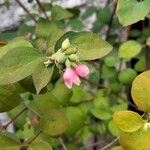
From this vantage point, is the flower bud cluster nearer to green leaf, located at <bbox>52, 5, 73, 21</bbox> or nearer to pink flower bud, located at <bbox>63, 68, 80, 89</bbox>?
pink flower bud, located at <bbox>63, 68, 80, 89</bbox>

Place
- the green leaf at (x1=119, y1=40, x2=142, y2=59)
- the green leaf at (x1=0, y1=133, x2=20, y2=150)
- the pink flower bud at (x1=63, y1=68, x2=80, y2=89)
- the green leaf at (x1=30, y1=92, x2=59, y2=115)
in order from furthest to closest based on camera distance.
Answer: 1. the green leaf at (x1=119, y1=40, x2=142, y2=59)
2. the green leaf at (x1=30, y1=92, x2=59, y2=115)
3. the green leaf at (x1=0, y1=133, x2=20, y2=150)
4. the pink flower bud at (x1=63, y1=68, x2=80, y2=89)

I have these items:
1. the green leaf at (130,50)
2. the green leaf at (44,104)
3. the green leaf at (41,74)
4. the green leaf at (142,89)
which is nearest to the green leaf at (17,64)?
the green leaf at (41,74)

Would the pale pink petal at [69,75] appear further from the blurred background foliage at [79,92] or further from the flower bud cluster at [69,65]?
the blurred background foliage at [79,92]

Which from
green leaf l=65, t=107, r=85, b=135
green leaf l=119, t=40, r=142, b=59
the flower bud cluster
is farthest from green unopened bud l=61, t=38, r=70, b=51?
green leaf l=119, t=40, r=142, b=59

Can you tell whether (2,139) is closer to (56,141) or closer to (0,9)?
(56,141)

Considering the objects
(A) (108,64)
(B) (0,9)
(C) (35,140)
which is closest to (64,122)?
(C) (35,140)

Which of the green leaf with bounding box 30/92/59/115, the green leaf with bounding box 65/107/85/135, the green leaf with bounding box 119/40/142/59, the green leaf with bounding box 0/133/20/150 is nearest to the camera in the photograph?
the green leaf with bounding box 0/133/20/150
